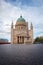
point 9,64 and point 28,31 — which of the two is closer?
point 9,64

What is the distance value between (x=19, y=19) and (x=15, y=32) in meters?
7.04

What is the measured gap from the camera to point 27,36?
51.2 m

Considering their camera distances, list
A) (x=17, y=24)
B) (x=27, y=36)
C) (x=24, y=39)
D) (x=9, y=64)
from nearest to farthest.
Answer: (x=9, y=64) → (x=24, y=39) → (x=27, y=36) → (x=17, y=24)

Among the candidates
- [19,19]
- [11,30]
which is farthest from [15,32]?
[19,19]

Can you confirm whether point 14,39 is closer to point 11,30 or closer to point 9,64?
point 11,30

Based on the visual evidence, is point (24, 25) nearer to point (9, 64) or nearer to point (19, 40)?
point (19, 40)

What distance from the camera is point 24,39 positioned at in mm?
48062

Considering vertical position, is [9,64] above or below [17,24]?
below

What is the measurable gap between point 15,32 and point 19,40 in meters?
3.40

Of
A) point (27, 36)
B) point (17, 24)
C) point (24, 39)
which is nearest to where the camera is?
point (24, 39)

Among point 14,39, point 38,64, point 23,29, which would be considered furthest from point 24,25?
point 38,64

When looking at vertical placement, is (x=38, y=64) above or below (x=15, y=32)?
below

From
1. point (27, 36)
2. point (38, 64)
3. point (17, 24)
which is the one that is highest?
point (17, 24)

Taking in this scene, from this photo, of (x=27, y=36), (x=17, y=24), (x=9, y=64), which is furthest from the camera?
(x=17, y=24)
